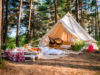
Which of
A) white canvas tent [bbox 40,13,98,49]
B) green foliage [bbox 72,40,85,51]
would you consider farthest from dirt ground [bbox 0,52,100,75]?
white canvas tent [bbox 40,13,98,49]

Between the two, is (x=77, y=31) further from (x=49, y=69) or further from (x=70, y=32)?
(x=49, y=69)

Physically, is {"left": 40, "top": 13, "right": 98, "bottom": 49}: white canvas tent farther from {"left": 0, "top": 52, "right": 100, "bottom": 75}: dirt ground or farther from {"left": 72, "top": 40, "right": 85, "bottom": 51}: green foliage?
{"left": 0, "top": 52, "right": 100, "bottom": 75}: dirt ground

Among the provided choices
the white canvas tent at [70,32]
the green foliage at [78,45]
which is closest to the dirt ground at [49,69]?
the green foliage at [78,45]

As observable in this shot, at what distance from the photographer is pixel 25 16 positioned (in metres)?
17.6

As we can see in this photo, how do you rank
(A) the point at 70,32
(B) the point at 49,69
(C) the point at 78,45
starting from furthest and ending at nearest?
(A) the point at 70,32
(C) the point at 78,45
(B) the point at 49,69

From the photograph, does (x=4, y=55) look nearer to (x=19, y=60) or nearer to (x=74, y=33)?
(x=19, y=60)

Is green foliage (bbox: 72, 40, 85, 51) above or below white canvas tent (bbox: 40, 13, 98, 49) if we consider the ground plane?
below

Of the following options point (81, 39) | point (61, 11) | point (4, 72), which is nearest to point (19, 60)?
point (4, 72)

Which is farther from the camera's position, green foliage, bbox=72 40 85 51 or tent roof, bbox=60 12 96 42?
tent roof, bbox=60 12 96 42

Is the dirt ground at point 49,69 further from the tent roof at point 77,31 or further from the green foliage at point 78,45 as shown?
the tent roof at point 77,31

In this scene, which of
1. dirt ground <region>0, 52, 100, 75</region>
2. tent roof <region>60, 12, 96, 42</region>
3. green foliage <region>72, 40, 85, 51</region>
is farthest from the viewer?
tent roof <region>60, 12, 96, 42</region>

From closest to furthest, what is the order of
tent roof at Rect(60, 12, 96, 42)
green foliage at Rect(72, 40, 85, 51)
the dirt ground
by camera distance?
the dirt ground
green foliage at Rect(72, 40, 85, 51)
tent roof at Rect(60, 12, 96, 42)

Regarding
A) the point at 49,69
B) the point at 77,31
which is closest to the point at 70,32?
the point at 77,31

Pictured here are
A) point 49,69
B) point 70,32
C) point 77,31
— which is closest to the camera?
point 49,69
